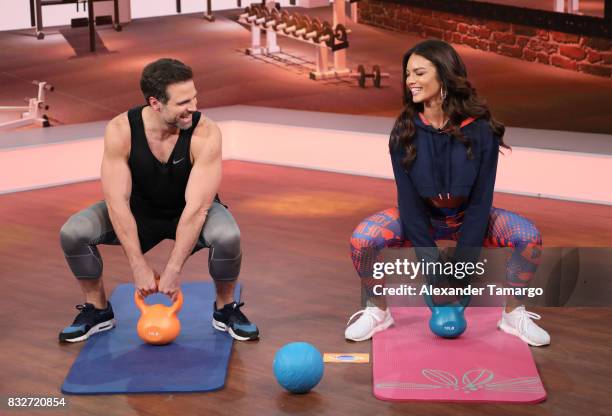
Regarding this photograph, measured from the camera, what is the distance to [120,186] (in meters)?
3.13

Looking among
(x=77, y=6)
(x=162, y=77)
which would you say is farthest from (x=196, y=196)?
(x=77, y=6)

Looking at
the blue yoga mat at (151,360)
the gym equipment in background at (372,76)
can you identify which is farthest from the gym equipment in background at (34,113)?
the blue yoga mat at (151,360)

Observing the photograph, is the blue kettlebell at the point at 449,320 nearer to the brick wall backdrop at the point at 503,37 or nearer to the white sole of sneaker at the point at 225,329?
the white sole of sneaker at the point at 225,329

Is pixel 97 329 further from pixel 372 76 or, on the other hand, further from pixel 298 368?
pixel 372 76

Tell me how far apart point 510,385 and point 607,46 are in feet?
19.3

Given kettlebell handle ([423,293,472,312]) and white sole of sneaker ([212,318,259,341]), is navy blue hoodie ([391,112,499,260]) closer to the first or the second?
kettlebell handle ([423,293,472,312])

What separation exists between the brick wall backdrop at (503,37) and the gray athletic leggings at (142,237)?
18.9ft

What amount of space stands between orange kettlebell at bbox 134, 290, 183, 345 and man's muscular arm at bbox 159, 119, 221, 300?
0.07 meters

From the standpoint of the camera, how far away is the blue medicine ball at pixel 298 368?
278cm

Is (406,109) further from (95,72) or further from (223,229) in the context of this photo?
(95,72)

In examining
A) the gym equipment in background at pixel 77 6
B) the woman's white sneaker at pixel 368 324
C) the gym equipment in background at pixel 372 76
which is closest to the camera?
the woman's white sneaker at pixel 368 324

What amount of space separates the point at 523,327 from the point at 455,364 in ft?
1.06

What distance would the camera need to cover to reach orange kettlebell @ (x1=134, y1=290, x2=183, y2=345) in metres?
3.12

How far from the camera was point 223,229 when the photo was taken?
3.13 meters
